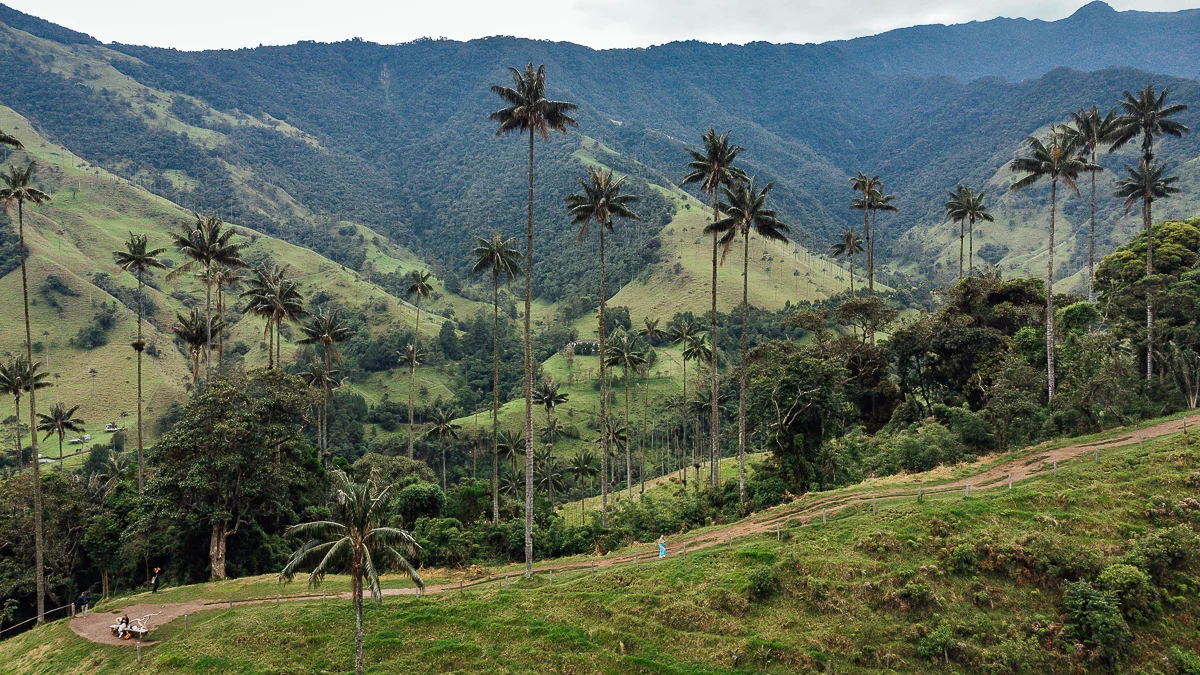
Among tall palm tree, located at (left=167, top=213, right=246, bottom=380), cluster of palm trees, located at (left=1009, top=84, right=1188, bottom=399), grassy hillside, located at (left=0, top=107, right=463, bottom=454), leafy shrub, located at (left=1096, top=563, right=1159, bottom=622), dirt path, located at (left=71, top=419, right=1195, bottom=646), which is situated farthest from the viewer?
grassy hillside, located at (left=0, top=107, right=463, bottom=454)

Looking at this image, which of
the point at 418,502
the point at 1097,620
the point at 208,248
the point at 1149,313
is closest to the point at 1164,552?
the point at 1097,620

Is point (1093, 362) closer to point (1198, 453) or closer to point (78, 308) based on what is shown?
point (1198, 453)

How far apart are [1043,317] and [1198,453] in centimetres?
3480

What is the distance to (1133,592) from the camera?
27.0 m

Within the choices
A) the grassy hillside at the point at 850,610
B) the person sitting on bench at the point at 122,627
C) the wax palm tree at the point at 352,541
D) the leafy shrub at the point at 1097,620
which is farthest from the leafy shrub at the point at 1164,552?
the person sitting on bench at the point at 122,627

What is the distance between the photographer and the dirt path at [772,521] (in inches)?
1522

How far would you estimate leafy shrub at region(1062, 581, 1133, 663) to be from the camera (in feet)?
84.2

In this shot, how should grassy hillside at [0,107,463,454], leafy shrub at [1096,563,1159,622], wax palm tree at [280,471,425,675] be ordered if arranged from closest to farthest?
wax palm tree at [280,471,425,675], leafy shrub at [1096,563,1159,622], grassy hillside at [0,107,463,454]

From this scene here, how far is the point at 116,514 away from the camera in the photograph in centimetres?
5706

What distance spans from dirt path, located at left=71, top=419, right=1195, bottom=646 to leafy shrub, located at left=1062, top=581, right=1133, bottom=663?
10389 millimetres

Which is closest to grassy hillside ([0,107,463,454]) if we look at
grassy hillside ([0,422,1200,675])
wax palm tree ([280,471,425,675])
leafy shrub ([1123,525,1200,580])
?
grassy hillside ([0,422,1200,675])

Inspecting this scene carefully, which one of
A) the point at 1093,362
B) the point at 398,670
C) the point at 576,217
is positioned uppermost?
the point at 576,217

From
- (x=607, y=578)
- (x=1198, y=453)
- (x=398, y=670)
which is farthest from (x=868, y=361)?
(x=398, y=670)

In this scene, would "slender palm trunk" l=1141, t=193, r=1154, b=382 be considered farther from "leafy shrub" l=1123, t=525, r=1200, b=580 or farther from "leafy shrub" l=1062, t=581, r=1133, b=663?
"leafy shrub" l=1062, t=581, r=1133, b=663
